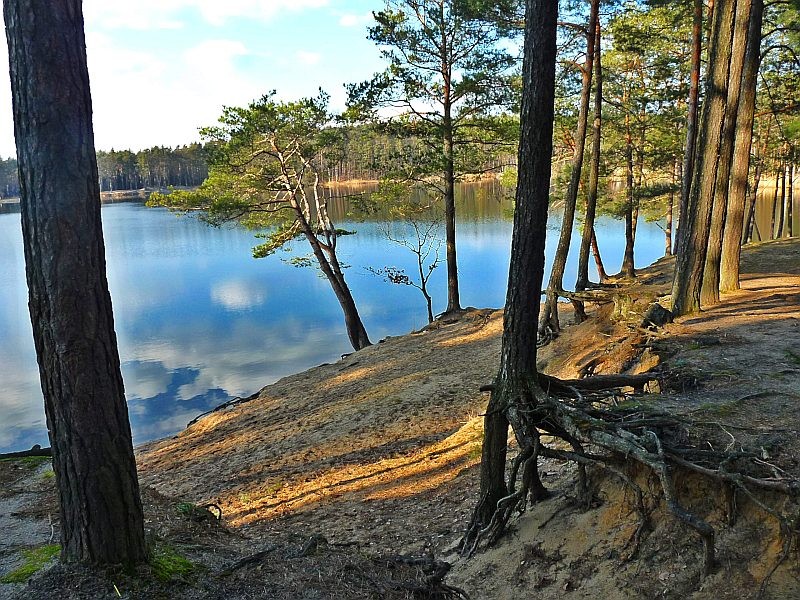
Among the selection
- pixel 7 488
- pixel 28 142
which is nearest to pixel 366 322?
pixel 7 488

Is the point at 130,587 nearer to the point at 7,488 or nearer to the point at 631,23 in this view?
the point at 7,488

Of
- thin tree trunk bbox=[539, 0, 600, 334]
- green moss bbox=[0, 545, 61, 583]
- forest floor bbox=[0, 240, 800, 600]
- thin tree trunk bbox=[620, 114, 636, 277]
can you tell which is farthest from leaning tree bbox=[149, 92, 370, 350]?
green moss bbox=[0, 545, 61, 583]

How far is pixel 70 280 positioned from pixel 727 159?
8.91 m

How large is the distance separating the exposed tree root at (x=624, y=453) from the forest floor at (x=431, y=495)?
0.09m

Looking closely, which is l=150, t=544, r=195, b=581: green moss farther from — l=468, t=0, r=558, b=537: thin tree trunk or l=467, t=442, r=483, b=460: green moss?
l=467, t=442, r=483, b=460: green moss

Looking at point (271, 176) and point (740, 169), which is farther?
point (271, 176)

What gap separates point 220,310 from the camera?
2247cm

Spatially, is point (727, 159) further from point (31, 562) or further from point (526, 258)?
point (31, 562)

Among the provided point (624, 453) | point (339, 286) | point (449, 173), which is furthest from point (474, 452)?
point (339, 286)

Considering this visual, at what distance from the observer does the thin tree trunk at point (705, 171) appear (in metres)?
8.00

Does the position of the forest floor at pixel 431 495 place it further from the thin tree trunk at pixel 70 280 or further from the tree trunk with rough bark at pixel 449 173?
the tree trunk with rough bark at pixel 449 173

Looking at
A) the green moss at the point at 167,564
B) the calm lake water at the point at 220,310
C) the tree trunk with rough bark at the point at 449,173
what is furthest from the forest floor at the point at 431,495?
the tree trunk with rough bark at the point at 449,173

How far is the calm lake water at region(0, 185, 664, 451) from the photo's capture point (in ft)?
48.7

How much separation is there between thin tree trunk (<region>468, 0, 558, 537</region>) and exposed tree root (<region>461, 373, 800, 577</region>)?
3.5 inches
